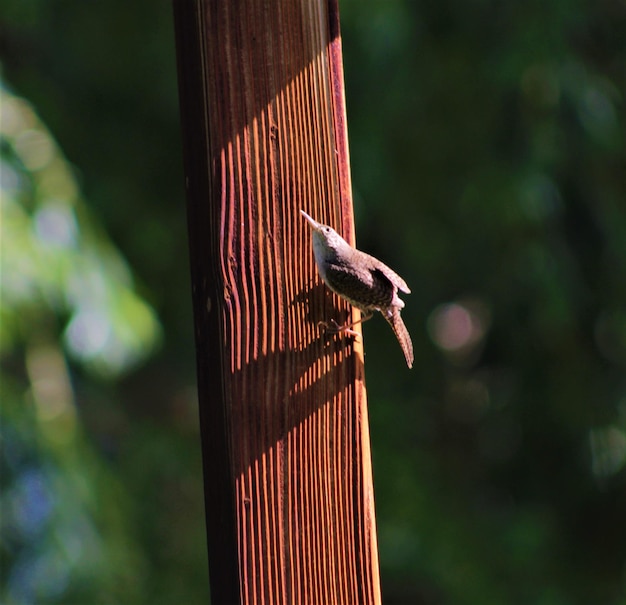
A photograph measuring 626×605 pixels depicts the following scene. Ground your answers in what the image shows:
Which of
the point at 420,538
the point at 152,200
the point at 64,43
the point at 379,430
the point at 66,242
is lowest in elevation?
the point at 420,538

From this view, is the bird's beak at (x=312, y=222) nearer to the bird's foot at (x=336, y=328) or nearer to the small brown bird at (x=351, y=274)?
the small brown bird at (x=351, y=274)

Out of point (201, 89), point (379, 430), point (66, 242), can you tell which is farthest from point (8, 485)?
point (201, 89)

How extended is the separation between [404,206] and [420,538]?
2.21 metres

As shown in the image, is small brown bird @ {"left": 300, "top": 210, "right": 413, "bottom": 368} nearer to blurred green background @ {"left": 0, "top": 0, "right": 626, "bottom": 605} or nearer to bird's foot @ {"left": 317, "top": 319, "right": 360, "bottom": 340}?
bird's foot @ {"left": 317, "top": 319, "right": 360, "bottom": 340}

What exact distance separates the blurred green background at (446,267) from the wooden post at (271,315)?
11.2 ft

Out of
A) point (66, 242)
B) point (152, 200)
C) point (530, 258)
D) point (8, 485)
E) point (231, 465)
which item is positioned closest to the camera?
point (231, 465)

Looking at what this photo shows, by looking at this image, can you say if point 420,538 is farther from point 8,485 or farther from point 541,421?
point 8,485

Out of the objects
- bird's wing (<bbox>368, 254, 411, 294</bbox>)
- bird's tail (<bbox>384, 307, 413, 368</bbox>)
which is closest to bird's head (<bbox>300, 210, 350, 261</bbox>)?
bird's wing (<bbox>368, 254, 411, 294</bbox>)

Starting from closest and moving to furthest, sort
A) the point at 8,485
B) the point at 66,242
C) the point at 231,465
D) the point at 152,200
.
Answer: the point at 231,465 → the point at 66,242 → the point at 8,485 → the point at 152,200

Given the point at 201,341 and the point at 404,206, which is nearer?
the point at 201,341

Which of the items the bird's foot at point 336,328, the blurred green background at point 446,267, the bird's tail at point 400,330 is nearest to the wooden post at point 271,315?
the bird's foot at point 336,328

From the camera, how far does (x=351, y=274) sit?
2047 mm

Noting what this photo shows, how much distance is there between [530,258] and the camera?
5.95 meters

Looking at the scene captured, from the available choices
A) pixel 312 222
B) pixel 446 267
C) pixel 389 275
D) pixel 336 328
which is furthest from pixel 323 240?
pixel 446 267
